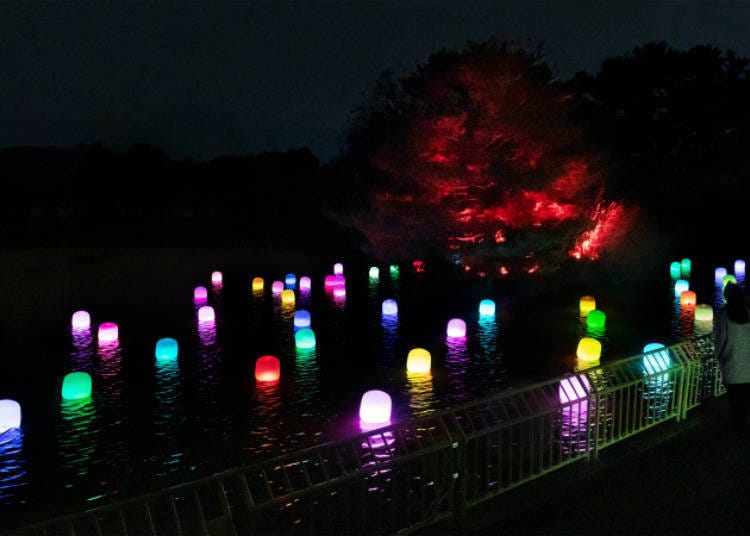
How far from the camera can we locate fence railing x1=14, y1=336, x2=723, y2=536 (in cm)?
551

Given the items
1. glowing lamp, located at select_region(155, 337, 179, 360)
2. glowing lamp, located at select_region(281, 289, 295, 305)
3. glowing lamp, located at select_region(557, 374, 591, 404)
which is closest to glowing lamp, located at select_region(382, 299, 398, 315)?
glowing lamp, located at select_region(281, 289, 295, 305)

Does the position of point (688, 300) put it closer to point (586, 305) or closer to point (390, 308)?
point (586, 305)

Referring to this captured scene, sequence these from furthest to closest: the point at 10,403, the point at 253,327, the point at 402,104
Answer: the point at 402,104, the point at 253,327, the point at 10,403

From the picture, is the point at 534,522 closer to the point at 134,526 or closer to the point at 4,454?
the point at 134,526

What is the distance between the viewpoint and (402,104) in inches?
1281

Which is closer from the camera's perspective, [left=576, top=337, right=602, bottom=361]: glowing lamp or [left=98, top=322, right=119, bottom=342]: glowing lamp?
[left=576, top=337, right=602, bottom=361]: glowing lamp

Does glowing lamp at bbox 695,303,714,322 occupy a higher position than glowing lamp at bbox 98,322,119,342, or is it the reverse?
glowing lamp at bbox 98,322,119,342

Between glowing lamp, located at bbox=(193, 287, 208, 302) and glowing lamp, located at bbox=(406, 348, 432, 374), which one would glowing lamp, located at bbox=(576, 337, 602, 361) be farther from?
glowing lamp, located at bbox=(193, 287, 208, 302)

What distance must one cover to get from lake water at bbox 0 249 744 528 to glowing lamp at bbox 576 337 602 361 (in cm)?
46

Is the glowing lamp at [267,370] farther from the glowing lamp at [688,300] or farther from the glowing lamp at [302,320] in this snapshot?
the glowing lamp at [688,300]

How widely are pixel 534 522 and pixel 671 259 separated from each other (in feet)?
104

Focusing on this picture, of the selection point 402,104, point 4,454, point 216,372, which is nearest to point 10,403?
point 4,454

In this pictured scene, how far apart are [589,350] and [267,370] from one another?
633 centimetres

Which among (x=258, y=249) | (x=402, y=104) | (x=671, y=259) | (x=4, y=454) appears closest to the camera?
(x=4, y=454)
